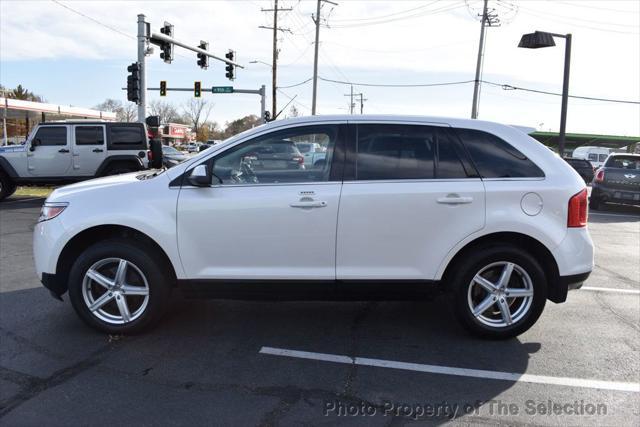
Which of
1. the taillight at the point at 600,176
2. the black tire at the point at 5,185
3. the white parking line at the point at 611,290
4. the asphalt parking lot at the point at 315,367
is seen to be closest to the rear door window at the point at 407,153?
the asphalt parking lot at the point at 315,367

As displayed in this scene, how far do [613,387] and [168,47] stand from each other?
803 inches

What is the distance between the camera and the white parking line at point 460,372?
3613 millimetres

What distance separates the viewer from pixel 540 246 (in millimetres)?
4211

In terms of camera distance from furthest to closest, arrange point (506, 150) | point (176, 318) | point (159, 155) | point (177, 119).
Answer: point (177, 119) → point (159, 155) → point (176, 318) → point (506, 150)

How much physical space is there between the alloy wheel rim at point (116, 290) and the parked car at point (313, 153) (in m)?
1.65

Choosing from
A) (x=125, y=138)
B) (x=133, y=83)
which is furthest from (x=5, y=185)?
(x=133, y=83)

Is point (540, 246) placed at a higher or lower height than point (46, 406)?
higher

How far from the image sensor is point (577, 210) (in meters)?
4.14

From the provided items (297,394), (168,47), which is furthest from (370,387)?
(168,47)

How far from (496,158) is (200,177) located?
7.89 feet

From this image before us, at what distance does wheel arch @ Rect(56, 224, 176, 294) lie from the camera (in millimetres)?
4281

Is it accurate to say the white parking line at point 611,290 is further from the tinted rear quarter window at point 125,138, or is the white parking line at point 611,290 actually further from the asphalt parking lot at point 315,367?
the tinted rear quarter window at point 125,138

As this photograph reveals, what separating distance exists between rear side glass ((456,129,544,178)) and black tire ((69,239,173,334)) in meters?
2.72

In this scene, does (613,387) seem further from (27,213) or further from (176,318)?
(27,213)
